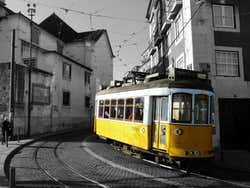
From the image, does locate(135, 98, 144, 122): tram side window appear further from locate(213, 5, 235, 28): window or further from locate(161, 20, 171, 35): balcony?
locate(161, 20, 171, 35): balcony

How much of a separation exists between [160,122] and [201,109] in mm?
1481

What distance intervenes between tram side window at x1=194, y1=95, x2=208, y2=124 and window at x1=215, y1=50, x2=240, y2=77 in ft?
20.4

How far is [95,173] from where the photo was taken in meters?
9.13

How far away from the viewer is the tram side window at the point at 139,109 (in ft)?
35.5

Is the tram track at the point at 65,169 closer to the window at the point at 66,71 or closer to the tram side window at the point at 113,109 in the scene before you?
the tram side window at the point at 113,109

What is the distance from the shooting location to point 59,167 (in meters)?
10.0

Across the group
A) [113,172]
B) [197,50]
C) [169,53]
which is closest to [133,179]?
Result: [113,172]

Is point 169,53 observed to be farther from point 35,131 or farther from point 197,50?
point 35,131

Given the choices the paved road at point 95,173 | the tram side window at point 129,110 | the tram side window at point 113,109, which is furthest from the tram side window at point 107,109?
the tram side window at point 129,110

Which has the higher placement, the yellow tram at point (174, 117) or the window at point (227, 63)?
the window at point (227, 63)

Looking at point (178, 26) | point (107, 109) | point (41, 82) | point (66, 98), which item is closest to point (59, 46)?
point (66, 98)

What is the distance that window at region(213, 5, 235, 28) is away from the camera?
51.8ft

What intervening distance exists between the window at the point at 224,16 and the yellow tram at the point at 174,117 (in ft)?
21.1

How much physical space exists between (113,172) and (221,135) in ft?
26.6
